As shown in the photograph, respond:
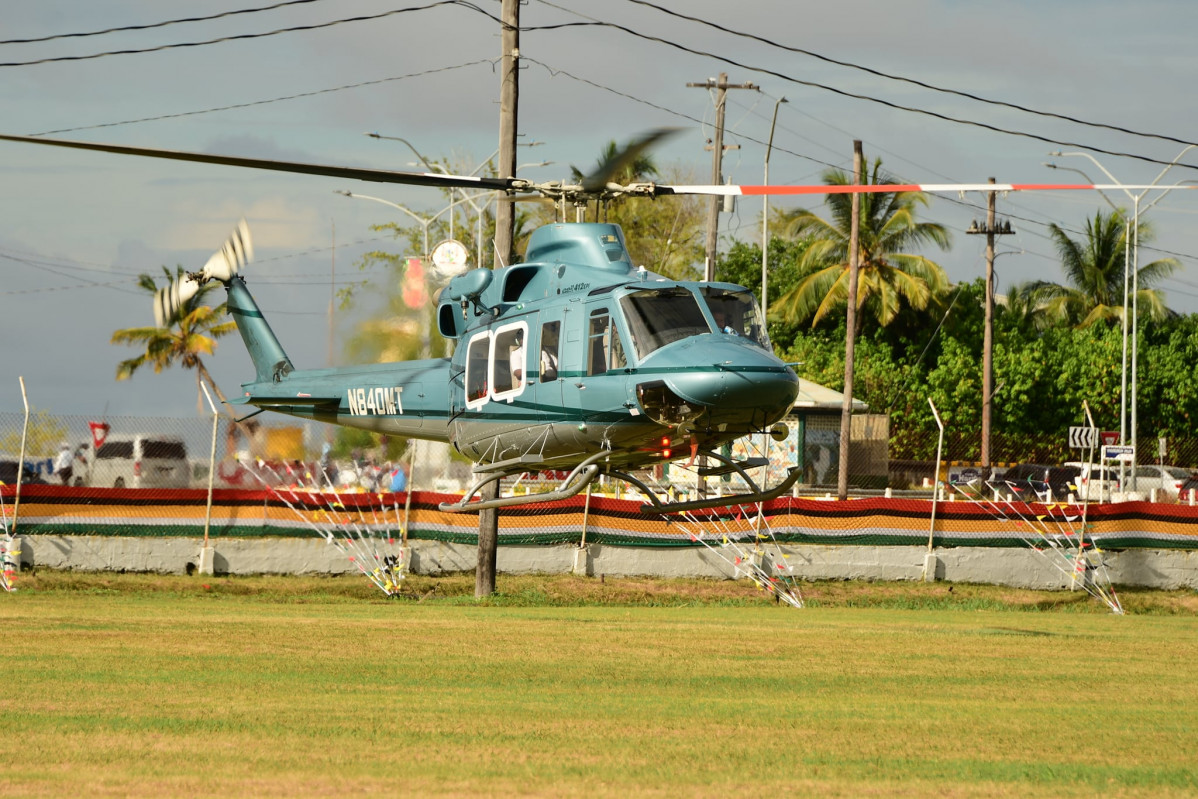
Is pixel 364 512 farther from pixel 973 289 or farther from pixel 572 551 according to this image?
pixel 973 289

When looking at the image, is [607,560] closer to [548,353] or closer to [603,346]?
[548,353]

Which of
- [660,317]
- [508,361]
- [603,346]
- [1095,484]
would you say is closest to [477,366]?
[508,361]

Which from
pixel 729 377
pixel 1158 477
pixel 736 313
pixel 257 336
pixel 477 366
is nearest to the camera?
pixel 729 377

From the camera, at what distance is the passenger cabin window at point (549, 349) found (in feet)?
51.9

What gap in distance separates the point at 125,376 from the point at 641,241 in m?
25.1

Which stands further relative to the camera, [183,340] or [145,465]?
[183,340]

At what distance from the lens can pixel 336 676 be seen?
43.6ft

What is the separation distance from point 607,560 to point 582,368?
1178 centimetres

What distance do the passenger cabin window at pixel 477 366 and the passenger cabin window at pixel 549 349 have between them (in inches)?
45.2

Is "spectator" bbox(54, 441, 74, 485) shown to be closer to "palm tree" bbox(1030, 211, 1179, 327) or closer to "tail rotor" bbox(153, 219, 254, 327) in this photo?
"tail rotor" bbox(153, 219, 254, 327)

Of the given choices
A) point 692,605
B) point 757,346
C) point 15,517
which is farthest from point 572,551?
point 757,346

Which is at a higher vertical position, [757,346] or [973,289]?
[973,289]

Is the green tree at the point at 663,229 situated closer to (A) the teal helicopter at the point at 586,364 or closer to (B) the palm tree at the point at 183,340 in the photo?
(B) the palm tree at the point at 183,340

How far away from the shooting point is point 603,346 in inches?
599
